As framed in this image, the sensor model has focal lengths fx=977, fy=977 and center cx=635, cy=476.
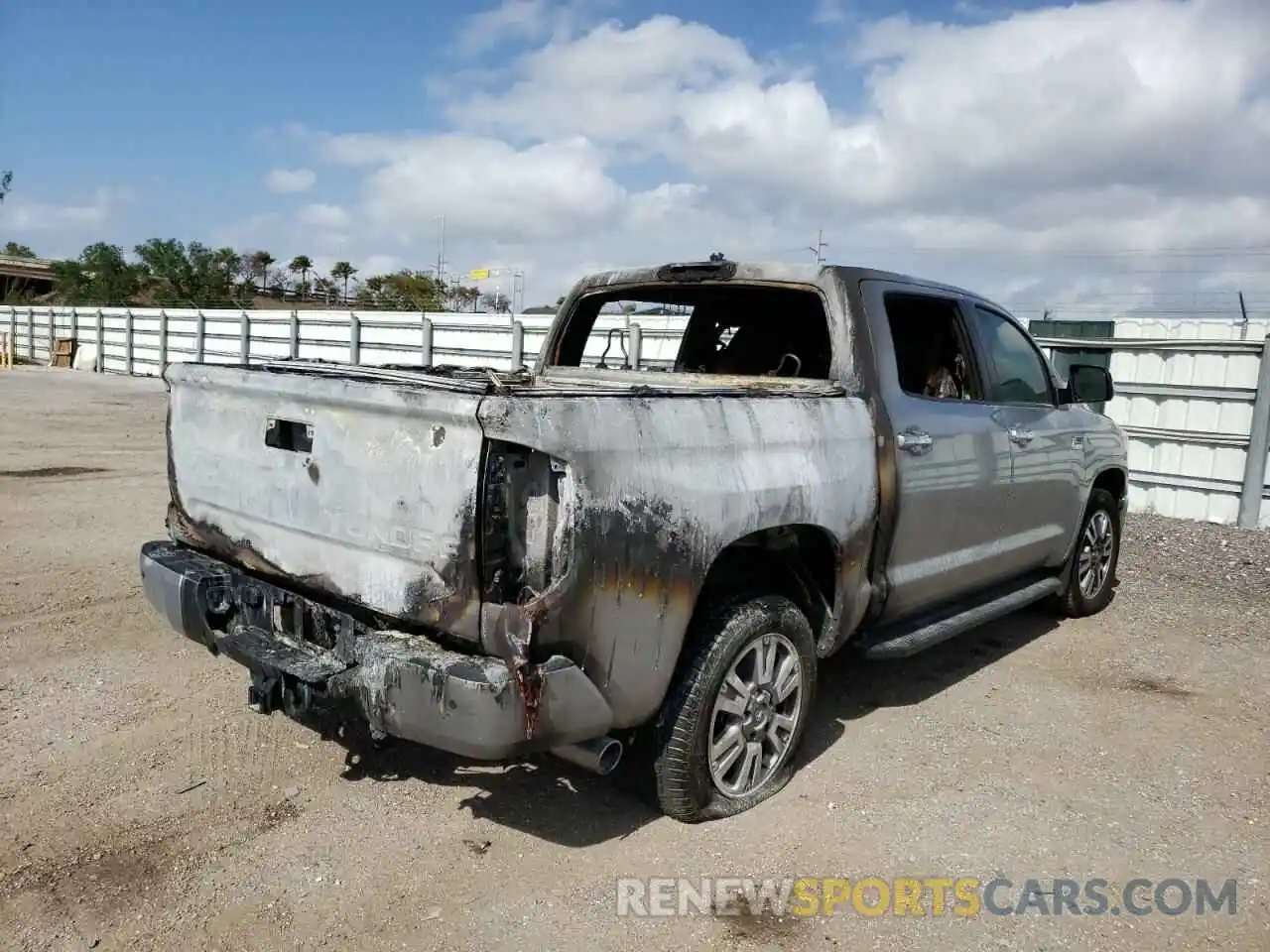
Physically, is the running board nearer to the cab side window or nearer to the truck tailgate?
the cab side window

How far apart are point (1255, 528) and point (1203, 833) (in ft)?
21.6

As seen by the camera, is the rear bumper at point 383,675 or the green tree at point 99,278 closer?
the rear bumper at point 383,675

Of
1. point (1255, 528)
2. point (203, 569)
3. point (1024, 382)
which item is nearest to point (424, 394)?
point (203, 569)

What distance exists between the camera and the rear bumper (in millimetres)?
2539

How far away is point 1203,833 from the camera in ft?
11.2

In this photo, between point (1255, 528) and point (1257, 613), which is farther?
point (1255, 528)

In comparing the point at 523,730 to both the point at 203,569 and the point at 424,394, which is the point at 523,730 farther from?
the point at 203,569

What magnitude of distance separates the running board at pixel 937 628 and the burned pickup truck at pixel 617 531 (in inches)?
0.6

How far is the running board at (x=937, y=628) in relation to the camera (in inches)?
155

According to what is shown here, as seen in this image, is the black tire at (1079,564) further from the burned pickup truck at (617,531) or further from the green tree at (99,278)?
the green tree at (99,278)

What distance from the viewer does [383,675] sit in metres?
2.69

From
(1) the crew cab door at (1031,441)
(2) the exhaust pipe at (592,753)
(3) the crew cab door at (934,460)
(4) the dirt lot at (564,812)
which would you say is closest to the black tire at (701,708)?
(4) the dirt lot at (564,812)

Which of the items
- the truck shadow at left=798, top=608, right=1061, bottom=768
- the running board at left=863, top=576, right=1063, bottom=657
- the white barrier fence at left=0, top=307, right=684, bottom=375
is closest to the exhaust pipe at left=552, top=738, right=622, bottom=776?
the truck shadow at left=798, top=608, right=1061, bottom=768

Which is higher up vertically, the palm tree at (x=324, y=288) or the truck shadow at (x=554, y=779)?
the palm tree at (x=324, y=288)
